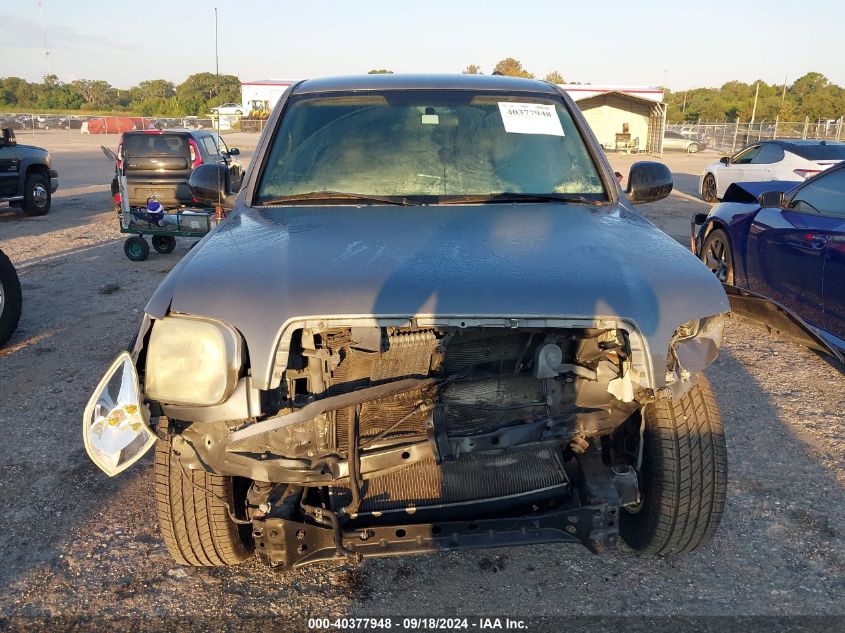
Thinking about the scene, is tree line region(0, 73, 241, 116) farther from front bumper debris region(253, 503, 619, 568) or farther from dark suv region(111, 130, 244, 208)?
front bumper debris region(253, 503, 619, 568)

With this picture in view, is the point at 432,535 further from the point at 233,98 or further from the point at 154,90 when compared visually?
the point at 154,90

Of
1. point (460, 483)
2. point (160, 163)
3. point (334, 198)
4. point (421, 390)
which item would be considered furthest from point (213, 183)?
point (160, 163)

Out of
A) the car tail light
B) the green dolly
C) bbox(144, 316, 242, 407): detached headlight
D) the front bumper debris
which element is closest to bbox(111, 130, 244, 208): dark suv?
the car tail light

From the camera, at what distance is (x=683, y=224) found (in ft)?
40.9

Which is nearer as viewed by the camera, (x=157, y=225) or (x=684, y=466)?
(x=684, y=466)

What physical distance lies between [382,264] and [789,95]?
71.9m

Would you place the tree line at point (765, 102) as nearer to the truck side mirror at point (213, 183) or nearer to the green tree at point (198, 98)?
the green tree at point (198, 98)

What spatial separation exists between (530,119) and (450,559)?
219cm

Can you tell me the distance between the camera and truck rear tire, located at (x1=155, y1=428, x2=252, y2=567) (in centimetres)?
255

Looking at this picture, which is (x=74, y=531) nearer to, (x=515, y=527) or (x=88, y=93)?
(x=515, y=527)

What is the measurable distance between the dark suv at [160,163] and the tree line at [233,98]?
36250mm

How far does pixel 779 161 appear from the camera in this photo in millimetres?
13383

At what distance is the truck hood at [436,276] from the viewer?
214cm

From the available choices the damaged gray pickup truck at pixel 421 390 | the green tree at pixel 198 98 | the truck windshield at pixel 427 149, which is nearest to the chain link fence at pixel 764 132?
the truck windshield at pixel 427 149
